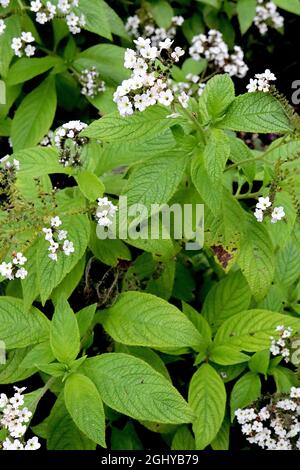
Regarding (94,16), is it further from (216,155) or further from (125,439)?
(125,439)

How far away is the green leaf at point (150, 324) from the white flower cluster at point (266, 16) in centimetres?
201

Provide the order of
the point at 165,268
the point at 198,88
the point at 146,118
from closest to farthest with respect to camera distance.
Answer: the point at 146,118 → the point at 165,268 → the point at 198,88

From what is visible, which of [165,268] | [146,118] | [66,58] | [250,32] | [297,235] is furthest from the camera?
[250,32]

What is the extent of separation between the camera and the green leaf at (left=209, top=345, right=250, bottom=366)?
241cm

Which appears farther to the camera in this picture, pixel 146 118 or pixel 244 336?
pixel 244 336

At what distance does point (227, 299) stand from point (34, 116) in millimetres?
1174

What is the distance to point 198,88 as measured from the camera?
3383 millimetres

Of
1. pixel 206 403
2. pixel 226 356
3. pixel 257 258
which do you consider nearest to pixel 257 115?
pixel 257 258

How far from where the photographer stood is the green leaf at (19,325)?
2.32 meters

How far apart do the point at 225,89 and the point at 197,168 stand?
0.85 feet

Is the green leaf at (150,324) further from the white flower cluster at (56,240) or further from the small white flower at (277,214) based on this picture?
the small white flower at (277,214)
